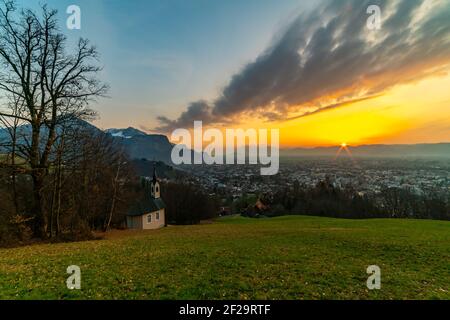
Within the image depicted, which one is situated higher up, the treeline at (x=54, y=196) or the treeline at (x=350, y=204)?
the treeline at (x=54, y=196)

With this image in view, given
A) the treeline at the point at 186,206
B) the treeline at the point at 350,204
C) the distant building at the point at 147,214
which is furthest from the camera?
the treeline at the point at 186,206

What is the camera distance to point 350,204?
58.3 metres

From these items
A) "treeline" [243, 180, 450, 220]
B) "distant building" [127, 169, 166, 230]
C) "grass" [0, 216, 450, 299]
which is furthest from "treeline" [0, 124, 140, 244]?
"treeline" [243, 180, 450, 220]

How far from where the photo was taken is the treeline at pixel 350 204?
51406 millimetres

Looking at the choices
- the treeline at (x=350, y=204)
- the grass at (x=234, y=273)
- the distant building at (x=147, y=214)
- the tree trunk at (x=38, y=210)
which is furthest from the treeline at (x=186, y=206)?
the grass at (x=234, y=273)

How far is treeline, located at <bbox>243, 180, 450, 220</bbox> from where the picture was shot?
5141 centimetres

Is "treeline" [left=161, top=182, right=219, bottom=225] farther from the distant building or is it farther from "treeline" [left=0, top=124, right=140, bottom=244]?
"treeline" [left=0, top=124, right=140, bottom=244]

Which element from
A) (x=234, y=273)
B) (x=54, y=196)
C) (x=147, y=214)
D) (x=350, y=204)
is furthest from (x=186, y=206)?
(x=234, y=273)

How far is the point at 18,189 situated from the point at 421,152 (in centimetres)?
25338

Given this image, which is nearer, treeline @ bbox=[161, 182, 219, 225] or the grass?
the grass

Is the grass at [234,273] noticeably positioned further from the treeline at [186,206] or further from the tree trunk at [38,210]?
the treeline at [186,206]

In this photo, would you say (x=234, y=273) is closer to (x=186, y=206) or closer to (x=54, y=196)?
(x=54, y=196)
